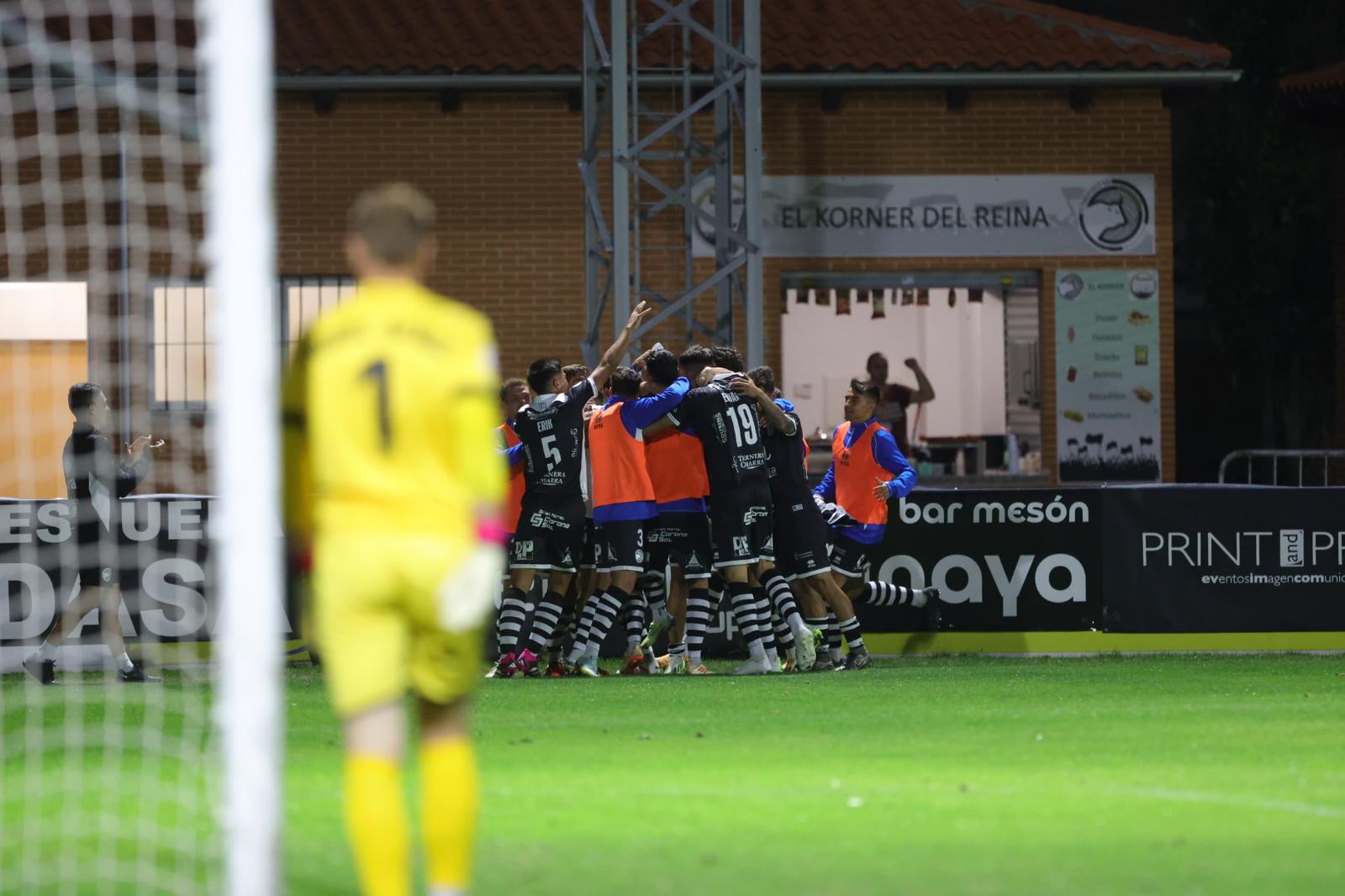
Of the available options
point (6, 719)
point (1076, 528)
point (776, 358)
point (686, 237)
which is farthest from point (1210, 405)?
point (6, 719)

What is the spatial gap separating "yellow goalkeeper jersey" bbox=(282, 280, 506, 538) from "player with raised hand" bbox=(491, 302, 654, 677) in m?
7.91

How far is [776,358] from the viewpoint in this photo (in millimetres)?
20562

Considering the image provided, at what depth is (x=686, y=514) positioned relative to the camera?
13.1 m

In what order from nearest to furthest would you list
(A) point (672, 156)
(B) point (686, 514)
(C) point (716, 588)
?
1. (B) point (686, 514)
2. (C) point (716, 588)
3. (A) point (672, 156)

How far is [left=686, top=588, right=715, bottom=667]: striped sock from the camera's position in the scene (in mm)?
13133

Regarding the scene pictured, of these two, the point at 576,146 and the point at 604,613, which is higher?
the point at 576,146

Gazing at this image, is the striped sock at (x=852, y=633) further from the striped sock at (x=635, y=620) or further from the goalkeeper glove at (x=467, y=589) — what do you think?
the goalkeeper glove at (x=467, y=589)

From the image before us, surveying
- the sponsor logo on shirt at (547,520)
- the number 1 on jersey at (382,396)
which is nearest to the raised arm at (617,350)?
the sponsor logo on shirt at (547,520)

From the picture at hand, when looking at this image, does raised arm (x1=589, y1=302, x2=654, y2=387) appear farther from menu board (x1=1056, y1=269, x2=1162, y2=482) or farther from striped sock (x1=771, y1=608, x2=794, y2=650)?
menu board (x1=1056, y1=269, x2=1162, y2=482)

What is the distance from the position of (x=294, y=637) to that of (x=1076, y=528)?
6.11 m

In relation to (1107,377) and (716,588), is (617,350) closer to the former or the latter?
(716,588)

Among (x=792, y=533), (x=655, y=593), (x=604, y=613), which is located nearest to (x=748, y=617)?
(x=792, y=533)

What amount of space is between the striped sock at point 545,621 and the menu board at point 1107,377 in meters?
8.98

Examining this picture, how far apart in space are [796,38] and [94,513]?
34.6ft
